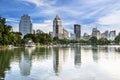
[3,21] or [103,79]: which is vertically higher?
[3,21]

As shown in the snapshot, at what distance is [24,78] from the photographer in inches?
983

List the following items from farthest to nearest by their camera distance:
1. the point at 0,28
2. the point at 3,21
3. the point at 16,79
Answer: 1. the point at 3,21
2. the point at 0,28
3. the point at 16,79

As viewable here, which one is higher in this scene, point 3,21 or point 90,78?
point 3,21

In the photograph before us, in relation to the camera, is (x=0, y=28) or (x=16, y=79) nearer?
(x=16, y=79)

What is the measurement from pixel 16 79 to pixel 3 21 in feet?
290

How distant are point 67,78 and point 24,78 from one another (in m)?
4.02

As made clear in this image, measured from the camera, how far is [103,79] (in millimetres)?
24984

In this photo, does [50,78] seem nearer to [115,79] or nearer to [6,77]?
[6,77]

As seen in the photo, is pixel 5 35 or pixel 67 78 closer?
pixel 67 78

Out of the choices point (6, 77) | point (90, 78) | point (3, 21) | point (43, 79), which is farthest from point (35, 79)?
point (3, 21)

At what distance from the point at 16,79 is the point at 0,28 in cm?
7791

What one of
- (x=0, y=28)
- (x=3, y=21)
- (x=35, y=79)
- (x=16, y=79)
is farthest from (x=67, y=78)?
(x=3, y=21)

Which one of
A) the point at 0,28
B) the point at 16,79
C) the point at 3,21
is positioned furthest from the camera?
the point at 3,21

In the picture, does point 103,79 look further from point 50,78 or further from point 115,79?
point 50,78
